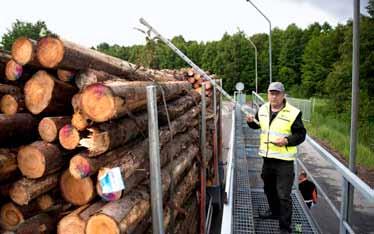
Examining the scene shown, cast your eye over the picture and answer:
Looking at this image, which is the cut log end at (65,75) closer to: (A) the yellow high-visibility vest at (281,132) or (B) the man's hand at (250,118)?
(A) the yellow high-visibility vest at (281,132)

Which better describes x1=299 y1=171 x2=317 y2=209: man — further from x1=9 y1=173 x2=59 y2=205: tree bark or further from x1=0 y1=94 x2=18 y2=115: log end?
x1=0 y1=94 x2=18 y2=115: log end

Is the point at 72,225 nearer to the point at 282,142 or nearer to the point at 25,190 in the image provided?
the point at 25,190

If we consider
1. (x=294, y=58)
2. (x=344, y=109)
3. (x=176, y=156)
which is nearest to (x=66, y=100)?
(x=176, y=156)

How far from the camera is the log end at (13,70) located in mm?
2926

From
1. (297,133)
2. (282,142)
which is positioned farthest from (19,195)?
(297,133)

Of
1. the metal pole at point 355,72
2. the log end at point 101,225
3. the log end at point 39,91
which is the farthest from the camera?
the metal pole at point 355,72

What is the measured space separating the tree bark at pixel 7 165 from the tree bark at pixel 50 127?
271 mm

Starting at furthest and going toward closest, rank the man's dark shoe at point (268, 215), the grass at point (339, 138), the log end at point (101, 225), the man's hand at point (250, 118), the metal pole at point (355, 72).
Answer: the grass at point (339, 138), the metal pole at point (355, 72), the man's hand at point (250, 118), the man's dark shoe at point (268, 215), the log end at point (101, 225)

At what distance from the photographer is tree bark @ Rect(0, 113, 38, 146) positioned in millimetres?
2721

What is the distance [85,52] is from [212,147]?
5451 mm

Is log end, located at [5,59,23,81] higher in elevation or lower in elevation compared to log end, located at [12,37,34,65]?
lower

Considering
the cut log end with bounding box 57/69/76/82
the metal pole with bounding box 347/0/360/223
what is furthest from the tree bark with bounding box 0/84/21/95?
the metal pole with bounding box 347/0/360/223

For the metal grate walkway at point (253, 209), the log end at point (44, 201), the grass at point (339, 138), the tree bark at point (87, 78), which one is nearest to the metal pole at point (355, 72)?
the metal grate walkway at point (253, 209)

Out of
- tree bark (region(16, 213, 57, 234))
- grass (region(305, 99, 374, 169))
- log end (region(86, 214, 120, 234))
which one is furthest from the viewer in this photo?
grass (region(305, 99, 374, 169))
